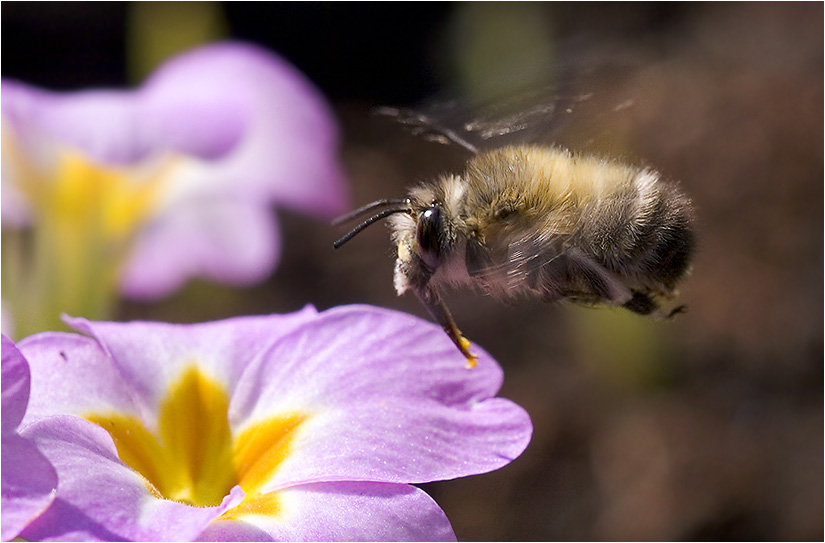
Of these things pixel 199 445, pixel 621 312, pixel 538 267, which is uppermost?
pixel 538 267

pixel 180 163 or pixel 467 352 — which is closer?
pixel 467 352

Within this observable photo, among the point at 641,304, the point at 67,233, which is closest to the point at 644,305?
the point at 641,304

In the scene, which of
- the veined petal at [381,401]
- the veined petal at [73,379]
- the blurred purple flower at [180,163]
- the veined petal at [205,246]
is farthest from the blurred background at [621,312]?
the veined petal at [73,379]

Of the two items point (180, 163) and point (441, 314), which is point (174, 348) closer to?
point (441, 314)

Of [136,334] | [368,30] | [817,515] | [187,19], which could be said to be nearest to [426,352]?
[136,334]

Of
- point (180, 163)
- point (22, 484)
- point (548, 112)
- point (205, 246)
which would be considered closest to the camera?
point (22, 484)

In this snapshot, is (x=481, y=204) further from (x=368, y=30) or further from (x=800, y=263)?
(x=368, y=30)

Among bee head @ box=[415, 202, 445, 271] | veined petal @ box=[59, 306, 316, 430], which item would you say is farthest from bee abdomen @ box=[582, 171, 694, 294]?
veined petal @ box=[59, 306, 316, 430]

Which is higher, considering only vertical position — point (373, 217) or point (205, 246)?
point (373, 217)
